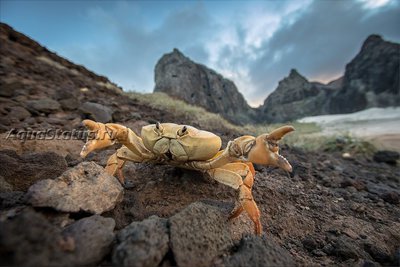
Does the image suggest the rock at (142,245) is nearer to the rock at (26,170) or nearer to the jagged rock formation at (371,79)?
the rock at (26,170)

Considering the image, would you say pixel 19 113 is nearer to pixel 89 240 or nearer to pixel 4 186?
pixel 4 186

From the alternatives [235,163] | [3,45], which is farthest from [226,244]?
[3,45]

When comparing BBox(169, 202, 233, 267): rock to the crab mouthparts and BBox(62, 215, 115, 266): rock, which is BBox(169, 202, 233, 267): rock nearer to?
BBox(62, 215, 115, 266): rock

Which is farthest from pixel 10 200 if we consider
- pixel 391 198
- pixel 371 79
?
pixel 371 79

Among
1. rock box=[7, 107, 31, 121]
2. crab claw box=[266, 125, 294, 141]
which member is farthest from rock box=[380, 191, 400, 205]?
rock box=[7, 107, 31, 121]

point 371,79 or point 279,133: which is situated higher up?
point 371,79

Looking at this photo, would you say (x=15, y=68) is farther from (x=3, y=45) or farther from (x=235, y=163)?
(x=235, y=163)

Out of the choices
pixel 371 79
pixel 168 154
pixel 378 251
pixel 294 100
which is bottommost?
pixel 378 251
